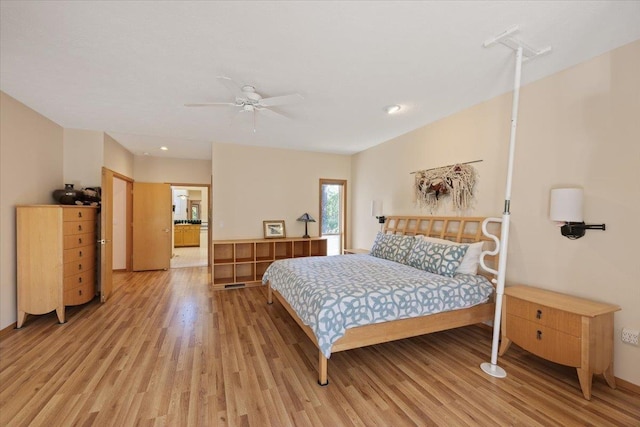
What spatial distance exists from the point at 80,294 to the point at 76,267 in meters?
0.39

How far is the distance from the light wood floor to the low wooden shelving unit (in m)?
1.69

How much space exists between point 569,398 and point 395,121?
3411 mm

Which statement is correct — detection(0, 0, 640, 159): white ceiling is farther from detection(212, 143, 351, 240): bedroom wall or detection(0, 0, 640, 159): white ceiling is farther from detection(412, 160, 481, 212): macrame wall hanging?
detection(212, 143, 351, 240): bedroom wall

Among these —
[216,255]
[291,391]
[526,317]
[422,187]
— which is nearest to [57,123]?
[216,255]

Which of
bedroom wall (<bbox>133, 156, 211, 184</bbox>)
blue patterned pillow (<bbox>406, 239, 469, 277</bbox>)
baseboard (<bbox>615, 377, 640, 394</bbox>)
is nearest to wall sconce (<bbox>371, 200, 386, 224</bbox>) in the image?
blue patterned pillow (<bbox>406, 239, 469, 277</bbox>)

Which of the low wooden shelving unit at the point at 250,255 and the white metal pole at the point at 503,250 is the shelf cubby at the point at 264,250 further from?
the white metal pole at the point at 503,250

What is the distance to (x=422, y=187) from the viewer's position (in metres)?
4.05

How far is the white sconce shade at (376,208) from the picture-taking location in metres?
4.84

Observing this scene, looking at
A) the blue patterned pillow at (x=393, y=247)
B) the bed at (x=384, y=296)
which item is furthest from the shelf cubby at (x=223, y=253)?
the blue patterned pillow at (x=393, y=247)

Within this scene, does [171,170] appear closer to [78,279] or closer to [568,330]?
[78,279]

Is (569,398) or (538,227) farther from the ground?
(538,227)

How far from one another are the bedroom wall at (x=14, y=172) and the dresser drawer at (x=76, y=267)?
46 cm

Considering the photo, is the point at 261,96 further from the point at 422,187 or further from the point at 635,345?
the point at 635,345

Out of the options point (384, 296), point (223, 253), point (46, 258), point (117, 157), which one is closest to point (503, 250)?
point (384, 296)
